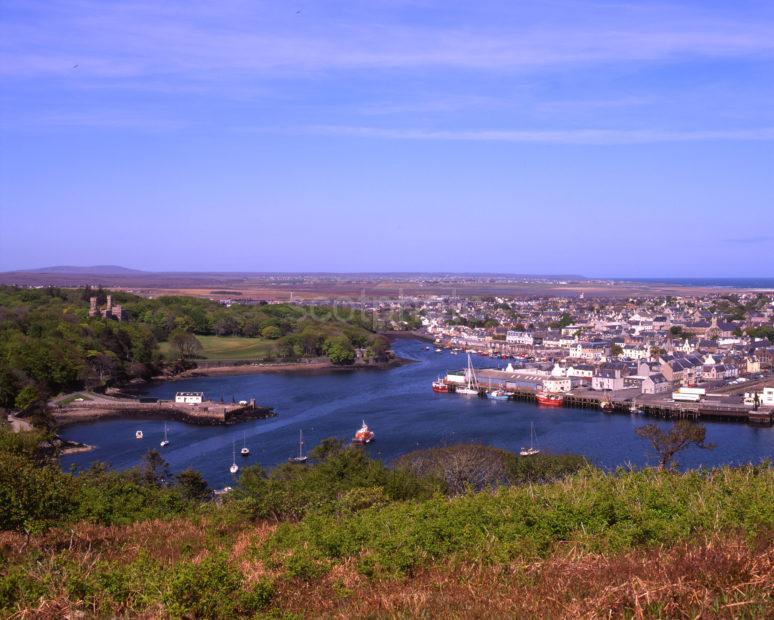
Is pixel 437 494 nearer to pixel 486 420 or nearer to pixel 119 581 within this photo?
pixel 119 581

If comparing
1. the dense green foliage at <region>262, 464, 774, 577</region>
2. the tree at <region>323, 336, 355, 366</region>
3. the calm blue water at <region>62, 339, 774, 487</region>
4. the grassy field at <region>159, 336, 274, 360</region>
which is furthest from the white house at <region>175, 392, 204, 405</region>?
the dense green foliage at <region>262, 464, 774, 577</region>

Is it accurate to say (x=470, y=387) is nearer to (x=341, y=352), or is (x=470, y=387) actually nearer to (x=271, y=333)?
(x=341, y=352)

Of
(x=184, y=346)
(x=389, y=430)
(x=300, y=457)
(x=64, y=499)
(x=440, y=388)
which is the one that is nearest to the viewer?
(x=64, y=499)

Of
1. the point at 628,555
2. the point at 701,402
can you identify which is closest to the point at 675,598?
the point at 628,555

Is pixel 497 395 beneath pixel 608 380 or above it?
beneath

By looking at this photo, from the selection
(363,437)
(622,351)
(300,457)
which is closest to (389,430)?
(363,437)

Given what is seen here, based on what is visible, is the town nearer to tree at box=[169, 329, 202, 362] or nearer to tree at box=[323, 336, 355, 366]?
tree at box=[323, 336, 355, 366]
